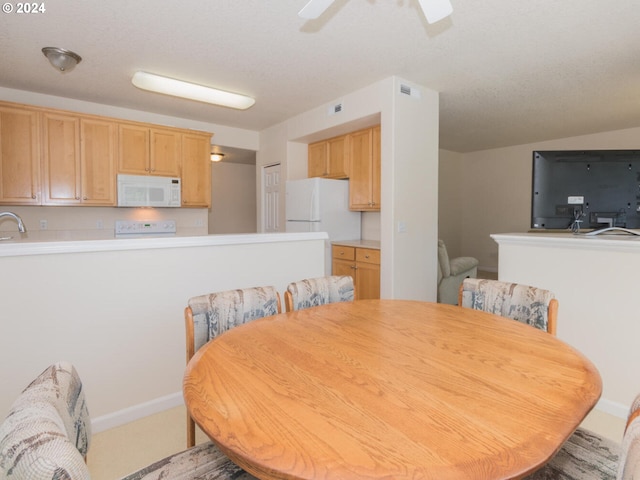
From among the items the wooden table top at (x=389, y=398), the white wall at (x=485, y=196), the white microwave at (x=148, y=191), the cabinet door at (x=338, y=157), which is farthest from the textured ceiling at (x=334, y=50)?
the white wall at (x=485, y=196)

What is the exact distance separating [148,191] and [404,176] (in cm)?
300

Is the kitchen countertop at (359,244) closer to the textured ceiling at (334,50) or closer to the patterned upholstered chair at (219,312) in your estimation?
the textured ceiling at (334,50)

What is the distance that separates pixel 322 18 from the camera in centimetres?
231

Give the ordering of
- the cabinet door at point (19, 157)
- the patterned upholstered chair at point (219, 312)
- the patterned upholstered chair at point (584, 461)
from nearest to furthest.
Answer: the patterned upholstered chair at point (584, 461), the patterned upholstered chair at point (219, 312), the cabinet door at point (19, 157)

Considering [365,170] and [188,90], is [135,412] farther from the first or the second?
[365,170]

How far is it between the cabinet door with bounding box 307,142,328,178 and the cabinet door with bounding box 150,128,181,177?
1.72 meters

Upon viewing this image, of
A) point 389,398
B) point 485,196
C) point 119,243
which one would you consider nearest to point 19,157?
point 119,243

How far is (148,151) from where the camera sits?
4.23m

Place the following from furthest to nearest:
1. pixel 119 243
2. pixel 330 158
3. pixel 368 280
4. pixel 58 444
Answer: pixel 330 158 → pixel 368 280 → pixel 119 243 → pixel 58 444

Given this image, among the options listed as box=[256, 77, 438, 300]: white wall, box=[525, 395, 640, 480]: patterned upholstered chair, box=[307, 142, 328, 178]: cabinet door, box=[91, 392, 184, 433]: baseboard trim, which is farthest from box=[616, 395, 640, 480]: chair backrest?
box=[307, 142, 328, 178]: cabinet door

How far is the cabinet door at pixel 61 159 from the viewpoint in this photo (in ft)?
12.0

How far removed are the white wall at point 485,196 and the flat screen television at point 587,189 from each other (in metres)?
4.29

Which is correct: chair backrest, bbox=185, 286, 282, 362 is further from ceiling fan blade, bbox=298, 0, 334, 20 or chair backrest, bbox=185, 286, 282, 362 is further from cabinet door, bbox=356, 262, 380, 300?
cabinet door, bbox=356, 262, 380, 300

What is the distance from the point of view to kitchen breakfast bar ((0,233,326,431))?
5.57 feet
